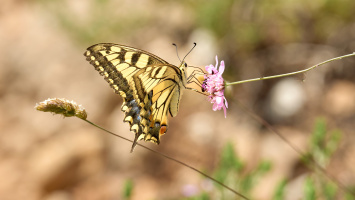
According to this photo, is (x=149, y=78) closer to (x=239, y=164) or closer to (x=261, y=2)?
(x=239, y=164)

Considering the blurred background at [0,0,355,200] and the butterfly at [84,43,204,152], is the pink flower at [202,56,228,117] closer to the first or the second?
the butterfly at [84,43,204,152]

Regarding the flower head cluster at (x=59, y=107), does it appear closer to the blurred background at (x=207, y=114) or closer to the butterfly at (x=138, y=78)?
the butterfly at (x=138, y=78)

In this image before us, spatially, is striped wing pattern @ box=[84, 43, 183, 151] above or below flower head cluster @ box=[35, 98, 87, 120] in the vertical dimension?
above

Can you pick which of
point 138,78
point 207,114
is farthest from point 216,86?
point 207,114

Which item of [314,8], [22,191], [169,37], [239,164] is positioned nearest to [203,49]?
[169,37]

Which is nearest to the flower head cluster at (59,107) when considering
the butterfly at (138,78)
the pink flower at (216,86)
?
the butterfly at (138,78)

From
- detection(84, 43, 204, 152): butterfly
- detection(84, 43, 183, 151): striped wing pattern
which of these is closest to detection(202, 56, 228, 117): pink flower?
detection(84, 43, 204, 152): butterfly

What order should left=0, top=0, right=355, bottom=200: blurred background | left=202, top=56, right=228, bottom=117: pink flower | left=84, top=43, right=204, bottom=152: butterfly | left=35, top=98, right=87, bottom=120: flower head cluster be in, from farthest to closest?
left=0, top=0, right=355, bottom=200: blurred background
left=84, top=43, right=204, bottom=152: butterfly
left=202, top=56, right=228, bottom=117: pink flower
left=35, top=98, right=87, bottom=120: flower head cluster
